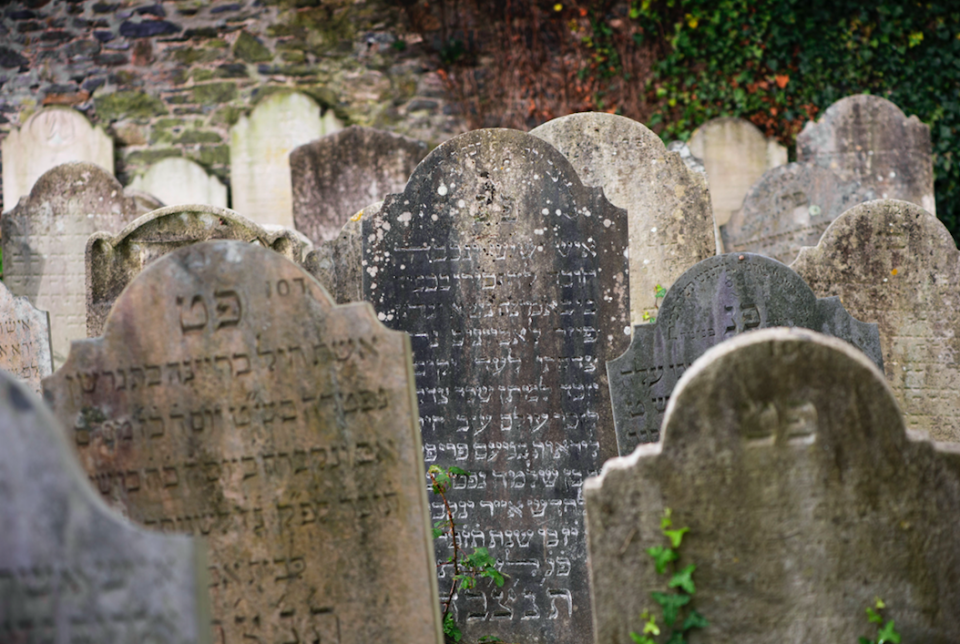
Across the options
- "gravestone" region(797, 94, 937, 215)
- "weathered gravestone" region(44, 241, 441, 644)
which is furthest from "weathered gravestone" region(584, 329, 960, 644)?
"gravestone" region(797, 94, 937, 215)

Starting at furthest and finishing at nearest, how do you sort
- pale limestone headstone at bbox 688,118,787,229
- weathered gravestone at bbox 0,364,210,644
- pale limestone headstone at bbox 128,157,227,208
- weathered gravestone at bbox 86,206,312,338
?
1. pale limestone headstone at bbox 128,157,227,208
2. pale limestone headstone at bbox 688,118,787,229
3. weathered gravestone at bbox 86,206,312,338
4. weathered gravestone at bbox 0,364,210,644

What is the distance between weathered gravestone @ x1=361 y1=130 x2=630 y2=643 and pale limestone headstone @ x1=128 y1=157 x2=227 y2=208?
22.9 ft

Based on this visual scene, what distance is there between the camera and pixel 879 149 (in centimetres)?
863

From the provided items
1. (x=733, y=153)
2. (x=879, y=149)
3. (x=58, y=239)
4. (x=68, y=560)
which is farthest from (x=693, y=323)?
(x=733, y=153)

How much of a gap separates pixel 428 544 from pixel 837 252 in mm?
3152

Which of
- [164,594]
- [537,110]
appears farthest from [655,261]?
[537,110]

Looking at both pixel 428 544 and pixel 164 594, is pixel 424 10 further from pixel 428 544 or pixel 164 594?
pixel 164 594

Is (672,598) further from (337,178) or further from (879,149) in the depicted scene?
(879,149)

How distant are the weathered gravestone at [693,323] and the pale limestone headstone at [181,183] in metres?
7.69

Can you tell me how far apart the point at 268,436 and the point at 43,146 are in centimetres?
900

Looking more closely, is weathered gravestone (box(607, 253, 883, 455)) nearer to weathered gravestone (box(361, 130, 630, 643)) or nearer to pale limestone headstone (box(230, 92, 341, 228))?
weathered gravestone (box(361, 130, 630, 643))

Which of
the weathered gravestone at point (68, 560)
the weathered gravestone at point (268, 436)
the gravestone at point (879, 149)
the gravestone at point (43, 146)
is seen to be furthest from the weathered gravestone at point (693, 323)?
the gravestone at point (43, 146)

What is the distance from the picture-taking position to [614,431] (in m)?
4.17

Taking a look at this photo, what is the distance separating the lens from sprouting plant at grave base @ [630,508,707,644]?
8.14 feet
